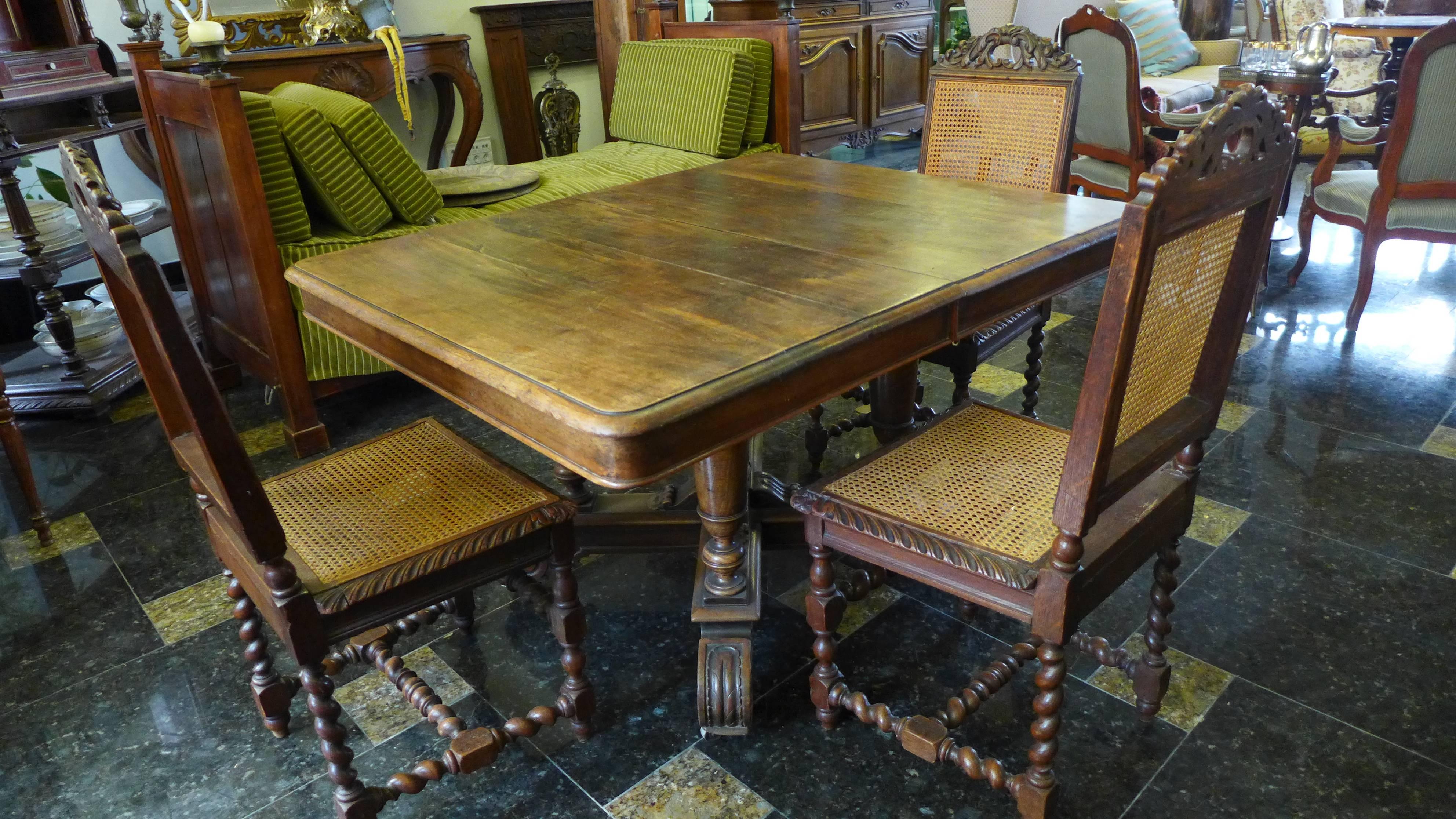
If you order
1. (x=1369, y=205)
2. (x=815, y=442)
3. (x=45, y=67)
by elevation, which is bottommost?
(x=815, y=442)

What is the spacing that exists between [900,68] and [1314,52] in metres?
2.97

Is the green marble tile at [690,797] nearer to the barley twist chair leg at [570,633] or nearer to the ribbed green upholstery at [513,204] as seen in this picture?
the barley twist chair leg at [570,633]

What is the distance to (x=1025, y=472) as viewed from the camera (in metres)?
1.45

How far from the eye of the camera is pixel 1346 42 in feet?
16.5

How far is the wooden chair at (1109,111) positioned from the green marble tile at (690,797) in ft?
9.28

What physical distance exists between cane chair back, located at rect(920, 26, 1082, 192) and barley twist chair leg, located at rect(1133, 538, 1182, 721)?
3.00 ft

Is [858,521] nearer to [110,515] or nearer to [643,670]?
[643,670]

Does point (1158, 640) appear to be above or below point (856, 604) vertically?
above

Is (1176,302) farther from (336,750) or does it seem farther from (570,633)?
(336,750)

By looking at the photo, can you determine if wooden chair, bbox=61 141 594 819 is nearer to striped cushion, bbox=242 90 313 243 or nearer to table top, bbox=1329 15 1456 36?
striped cushion, bbox=242 90 313 243

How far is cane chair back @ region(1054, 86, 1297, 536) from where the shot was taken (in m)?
0.99

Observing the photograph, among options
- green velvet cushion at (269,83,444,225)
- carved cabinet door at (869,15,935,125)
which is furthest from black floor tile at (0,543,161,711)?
carved cabinet door at (869,15,935,125)

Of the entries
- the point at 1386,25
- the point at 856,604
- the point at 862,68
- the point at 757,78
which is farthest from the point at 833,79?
the point at 856,604

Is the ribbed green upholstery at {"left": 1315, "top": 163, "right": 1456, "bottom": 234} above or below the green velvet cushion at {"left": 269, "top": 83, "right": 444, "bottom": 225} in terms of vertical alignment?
below
